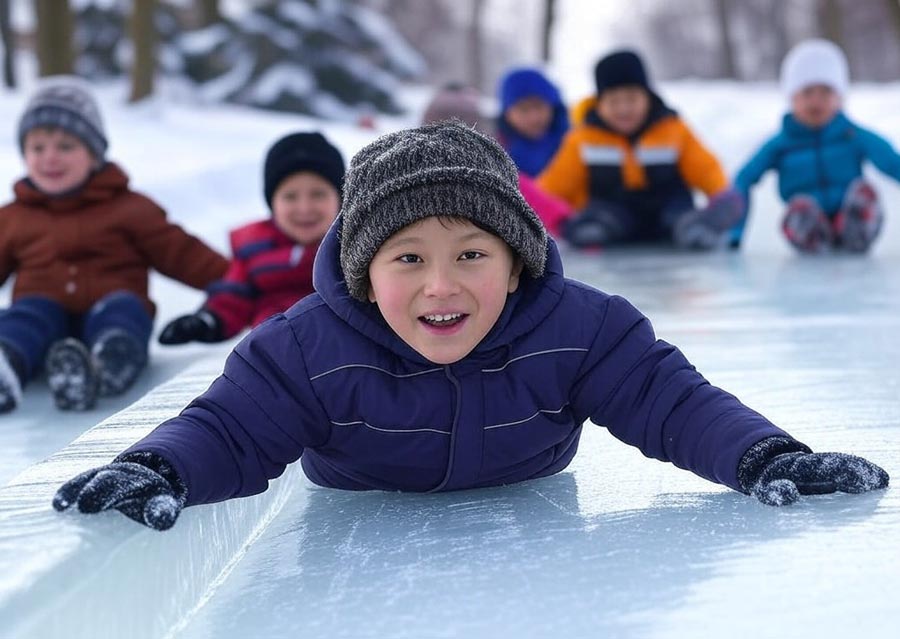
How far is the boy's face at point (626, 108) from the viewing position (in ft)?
20.2

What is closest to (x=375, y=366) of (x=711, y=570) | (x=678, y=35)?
(x=711, y=570)

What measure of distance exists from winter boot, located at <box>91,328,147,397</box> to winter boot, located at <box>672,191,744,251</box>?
3373 mm

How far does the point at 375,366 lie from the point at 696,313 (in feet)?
7.34

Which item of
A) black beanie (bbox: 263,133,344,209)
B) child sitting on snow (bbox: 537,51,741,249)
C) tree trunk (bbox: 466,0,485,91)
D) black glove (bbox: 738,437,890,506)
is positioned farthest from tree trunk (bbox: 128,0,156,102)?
tree trunk (bbox: 466,0,485,91)

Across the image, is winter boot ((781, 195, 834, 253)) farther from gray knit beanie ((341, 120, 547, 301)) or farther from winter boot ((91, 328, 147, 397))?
gray knit beanie ((341, 120, 547, 301))

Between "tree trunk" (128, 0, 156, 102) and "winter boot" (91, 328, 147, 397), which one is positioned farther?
"tree trunk" (128, 0, 156, 102)

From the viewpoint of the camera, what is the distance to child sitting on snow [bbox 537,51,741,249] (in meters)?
6.12

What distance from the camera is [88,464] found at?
1901 millimetres

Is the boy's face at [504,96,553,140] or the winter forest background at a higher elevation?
the winter forest background

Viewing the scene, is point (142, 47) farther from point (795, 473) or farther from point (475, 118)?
point (795, 473)

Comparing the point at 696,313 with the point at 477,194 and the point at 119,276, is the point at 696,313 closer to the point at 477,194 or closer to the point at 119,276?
the point at 119,276

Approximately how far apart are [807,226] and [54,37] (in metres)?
7.26

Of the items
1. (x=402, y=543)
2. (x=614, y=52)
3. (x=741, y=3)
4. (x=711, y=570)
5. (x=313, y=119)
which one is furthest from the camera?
(x=741, y=3)

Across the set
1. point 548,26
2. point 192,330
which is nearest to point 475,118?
point 192,330
